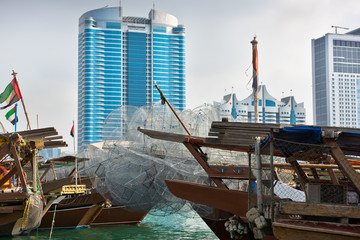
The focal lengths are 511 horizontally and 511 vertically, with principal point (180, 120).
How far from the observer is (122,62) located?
347 ft

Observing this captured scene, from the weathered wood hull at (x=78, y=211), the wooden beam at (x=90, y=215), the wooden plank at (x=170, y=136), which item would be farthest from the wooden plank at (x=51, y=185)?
the wooden plank at (x=170, y=136)

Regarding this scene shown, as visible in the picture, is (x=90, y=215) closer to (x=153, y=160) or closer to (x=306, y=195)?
(x=153, y=160)

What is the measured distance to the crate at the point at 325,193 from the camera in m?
8.80

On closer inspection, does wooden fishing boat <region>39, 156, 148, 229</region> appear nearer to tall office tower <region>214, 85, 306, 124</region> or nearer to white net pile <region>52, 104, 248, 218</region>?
white net pile <region>52, 104, 248, 218</region>

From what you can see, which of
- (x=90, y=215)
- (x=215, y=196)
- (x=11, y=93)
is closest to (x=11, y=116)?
(x=11, y=93)

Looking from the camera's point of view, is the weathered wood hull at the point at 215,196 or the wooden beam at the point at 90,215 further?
the wooden beam at the point at 90,215

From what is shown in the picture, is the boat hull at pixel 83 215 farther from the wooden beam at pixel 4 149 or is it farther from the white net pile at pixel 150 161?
the wooden beam at pixel 4 149

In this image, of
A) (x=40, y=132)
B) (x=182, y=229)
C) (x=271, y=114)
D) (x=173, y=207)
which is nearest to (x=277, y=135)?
(x=40, y=132)

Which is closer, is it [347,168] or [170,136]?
[347,168]

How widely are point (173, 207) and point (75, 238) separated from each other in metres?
4.14

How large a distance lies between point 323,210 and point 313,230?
41 cm

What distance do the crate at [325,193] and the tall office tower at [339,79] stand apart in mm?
130280

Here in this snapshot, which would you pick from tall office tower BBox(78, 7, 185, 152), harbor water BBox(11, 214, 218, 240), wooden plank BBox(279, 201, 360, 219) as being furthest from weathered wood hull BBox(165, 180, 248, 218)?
tall office tower BBox(78, 7, 185, 152)

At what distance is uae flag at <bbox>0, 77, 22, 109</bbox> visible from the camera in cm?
1848
